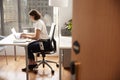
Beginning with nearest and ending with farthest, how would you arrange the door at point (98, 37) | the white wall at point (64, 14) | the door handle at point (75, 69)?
1. the door at point (98, 37)
2. the door handle at point (75, 69)
3. the white wall at point (64, 14)

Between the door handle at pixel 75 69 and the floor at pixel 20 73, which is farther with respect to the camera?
the floor at pixel 20 73

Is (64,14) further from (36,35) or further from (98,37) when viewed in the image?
(98,37)

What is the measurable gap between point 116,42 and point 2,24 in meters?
4.38

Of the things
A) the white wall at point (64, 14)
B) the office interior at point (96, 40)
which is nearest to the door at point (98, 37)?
the office interior at point (96, 40)

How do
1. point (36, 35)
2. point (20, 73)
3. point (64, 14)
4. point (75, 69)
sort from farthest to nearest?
point (64, 14) → point (20, 73) → point (36, 35) → point (75, 69)

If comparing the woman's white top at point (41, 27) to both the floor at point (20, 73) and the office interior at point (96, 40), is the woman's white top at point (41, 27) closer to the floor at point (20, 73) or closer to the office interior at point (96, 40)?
the floor at point (20, 73)

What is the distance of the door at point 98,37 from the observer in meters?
1.02

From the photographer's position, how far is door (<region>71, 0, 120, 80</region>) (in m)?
1.02

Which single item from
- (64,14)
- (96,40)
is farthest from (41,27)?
(96,40)

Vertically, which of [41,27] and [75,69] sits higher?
[41,27]

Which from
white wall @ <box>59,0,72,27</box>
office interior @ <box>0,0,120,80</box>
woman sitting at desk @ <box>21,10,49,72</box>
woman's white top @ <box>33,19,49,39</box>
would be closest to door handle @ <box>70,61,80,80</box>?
office interior @ <box>0,0,120,80</box>

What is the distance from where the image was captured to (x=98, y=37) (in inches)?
42.1

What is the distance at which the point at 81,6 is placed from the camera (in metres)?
1.15

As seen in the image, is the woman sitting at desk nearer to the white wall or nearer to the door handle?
the white wall
